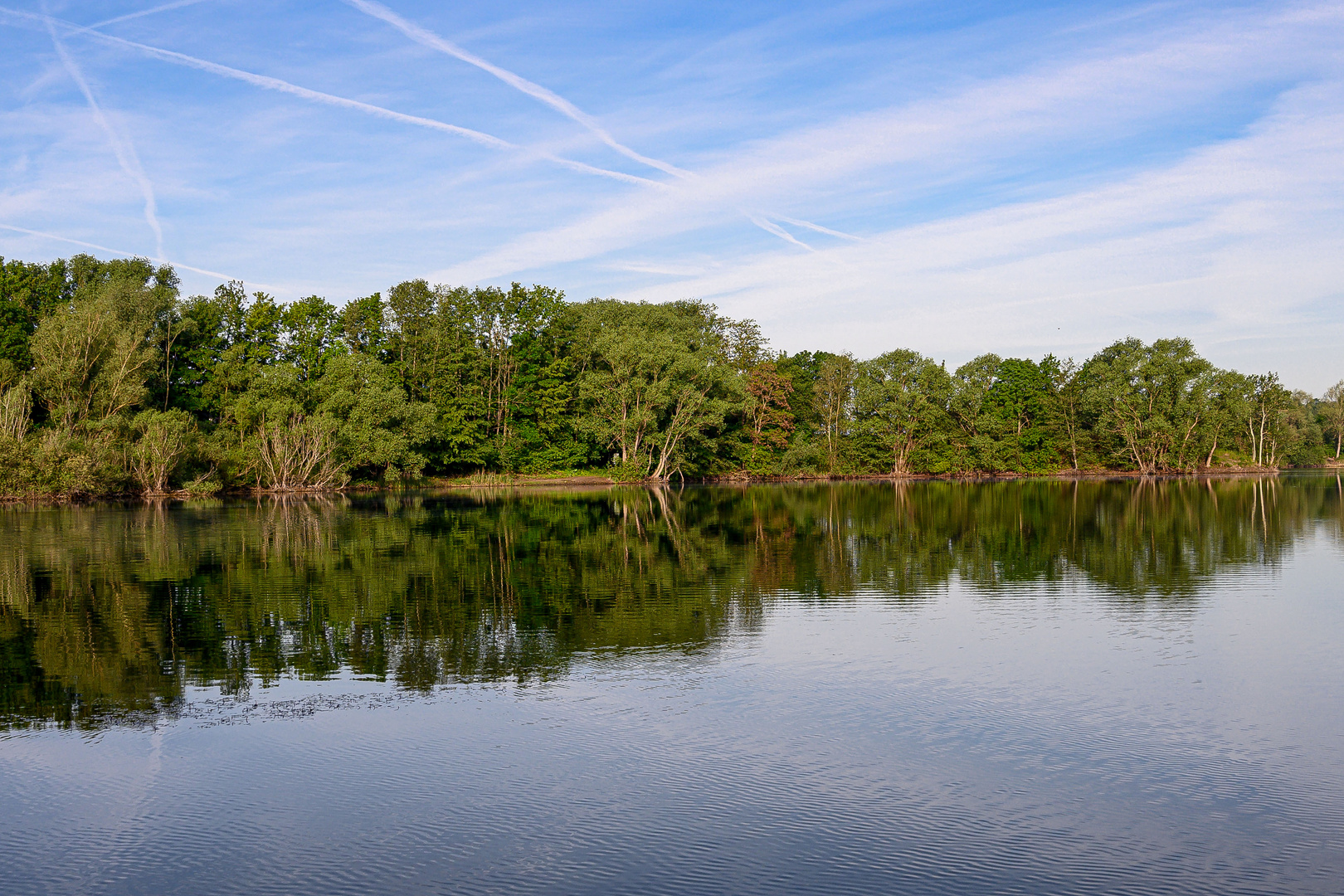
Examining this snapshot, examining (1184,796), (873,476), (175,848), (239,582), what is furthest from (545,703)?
(873,476)

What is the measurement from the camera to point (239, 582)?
77.7ft

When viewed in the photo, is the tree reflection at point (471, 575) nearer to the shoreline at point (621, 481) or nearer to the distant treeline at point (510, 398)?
the shoreline at point (621, 481)

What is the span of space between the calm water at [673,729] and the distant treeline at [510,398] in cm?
4825

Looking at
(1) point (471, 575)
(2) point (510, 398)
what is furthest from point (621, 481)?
(1) point (471, 575)

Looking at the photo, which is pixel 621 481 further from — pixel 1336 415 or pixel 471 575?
pixel 1336 415

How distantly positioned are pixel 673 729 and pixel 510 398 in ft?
279

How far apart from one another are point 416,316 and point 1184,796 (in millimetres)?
89227

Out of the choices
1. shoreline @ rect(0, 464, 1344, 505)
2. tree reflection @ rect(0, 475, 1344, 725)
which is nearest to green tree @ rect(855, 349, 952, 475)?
shoreline @ rect(0, 464, 1344, 505)

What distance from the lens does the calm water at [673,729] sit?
794cm

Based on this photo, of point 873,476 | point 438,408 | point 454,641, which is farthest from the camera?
point 873,476

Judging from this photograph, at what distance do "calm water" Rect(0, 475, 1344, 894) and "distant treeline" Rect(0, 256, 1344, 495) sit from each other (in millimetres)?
48249

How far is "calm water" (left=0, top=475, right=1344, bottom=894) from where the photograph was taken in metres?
7.94

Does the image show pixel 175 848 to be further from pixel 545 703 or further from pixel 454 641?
pixel 454 641

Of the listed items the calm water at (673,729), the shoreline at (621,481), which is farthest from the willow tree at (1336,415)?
the calm water at (673,729)
